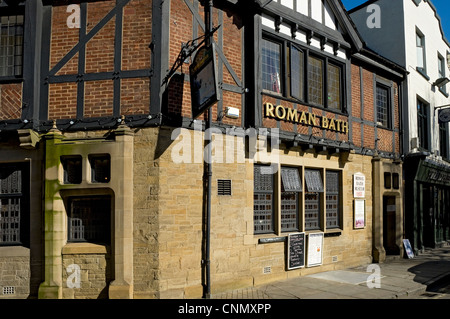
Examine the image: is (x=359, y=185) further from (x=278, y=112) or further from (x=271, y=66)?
(x=271, y=66)

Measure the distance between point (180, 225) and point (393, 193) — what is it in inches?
356

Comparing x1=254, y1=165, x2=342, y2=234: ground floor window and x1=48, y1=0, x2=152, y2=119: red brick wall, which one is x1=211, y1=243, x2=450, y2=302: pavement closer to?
x1=254, y1=165, x2=342, y2=234: ground floor window

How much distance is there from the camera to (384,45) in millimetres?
15891

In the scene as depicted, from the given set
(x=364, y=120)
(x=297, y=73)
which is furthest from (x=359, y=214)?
(x=297, y=73)

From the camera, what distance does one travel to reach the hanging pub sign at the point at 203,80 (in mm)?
7465

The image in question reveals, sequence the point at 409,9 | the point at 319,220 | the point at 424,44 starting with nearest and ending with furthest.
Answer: the point at 319,220 < the point at 409,9 < the point at 424,44

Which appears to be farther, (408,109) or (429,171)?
(429,171)

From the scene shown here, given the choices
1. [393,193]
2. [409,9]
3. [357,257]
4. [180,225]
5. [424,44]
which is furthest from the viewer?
[424,44]

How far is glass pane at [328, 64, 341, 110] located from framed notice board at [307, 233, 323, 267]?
12.6 ft

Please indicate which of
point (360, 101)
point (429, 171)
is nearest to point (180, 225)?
point (360, 101)

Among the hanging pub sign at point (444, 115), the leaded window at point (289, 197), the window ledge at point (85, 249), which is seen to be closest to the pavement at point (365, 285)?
the leaded window at point (289, 197)

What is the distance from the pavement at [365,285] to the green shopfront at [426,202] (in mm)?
2785

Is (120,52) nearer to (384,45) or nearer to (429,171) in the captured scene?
(384,45)
